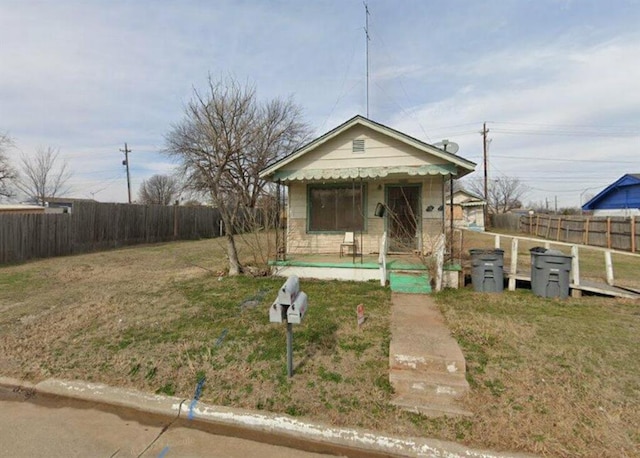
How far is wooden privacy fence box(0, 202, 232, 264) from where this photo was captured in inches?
439

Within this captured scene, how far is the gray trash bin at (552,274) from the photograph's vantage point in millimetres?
5973

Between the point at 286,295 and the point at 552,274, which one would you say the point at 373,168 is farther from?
the point at 286,295

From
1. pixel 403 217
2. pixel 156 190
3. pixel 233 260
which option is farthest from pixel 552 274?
pixel 156 190

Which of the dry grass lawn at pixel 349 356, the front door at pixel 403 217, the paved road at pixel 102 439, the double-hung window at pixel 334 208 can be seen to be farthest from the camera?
the double-hung window at pixel 334 208

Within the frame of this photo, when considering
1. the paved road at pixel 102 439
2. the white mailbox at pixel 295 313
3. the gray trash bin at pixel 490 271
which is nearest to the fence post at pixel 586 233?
the gray trash bin at pixel 490 271

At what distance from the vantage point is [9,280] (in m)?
8.05

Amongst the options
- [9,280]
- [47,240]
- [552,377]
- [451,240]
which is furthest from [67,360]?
[47,240]

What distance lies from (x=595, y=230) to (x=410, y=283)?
16589 mm

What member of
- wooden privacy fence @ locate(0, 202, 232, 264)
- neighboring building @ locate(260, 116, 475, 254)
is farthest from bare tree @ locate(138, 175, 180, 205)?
neighboring building @ locate(260, 116, 475, 254)

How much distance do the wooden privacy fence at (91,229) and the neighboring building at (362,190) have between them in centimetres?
982

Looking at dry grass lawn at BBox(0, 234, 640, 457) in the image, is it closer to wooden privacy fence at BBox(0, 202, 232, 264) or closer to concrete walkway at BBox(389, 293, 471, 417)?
concrete walkway at BBox(389, 293, 471, 417)

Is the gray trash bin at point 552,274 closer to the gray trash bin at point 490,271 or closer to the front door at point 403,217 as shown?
the gray trash bin at point 490,271

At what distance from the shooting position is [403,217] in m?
8.98

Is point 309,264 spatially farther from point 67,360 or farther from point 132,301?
point 67,360
